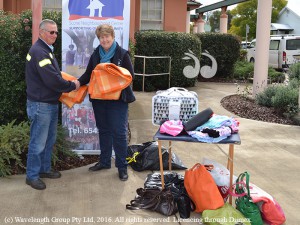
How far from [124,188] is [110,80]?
124 centimetres

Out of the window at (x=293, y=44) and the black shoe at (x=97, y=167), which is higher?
the window at (x=293, y=44)

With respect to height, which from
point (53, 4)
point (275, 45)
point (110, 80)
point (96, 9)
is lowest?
point (110, 80)

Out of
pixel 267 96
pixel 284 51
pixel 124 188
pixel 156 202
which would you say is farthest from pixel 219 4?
pixel 156 202

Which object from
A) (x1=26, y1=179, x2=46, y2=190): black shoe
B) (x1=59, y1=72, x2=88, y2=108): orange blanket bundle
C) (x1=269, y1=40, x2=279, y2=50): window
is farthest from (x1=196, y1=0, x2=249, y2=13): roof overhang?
(x1=26, y1=179, x2=46, y2=190): black shoe

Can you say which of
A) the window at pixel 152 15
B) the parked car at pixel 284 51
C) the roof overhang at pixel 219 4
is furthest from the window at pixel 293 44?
the window at pixel 152 15

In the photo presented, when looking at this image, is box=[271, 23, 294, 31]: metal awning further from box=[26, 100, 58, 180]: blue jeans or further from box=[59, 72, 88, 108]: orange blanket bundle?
box=[26, 100, 58, 180]: blue jeans

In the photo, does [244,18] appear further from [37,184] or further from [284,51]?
[37,184]

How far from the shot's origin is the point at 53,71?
4.50 metres

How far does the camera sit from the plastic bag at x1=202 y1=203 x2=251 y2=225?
3723mm

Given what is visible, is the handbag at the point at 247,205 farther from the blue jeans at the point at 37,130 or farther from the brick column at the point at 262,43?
the brick column at the point at 262,43

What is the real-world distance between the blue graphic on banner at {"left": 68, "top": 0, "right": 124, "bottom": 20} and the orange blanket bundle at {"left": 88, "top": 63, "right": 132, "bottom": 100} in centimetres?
114

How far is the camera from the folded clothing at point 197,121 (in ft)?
13.6

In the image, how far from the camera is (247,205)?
393 cm

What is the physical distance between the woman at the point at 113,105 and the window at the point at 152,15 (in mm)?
10217
